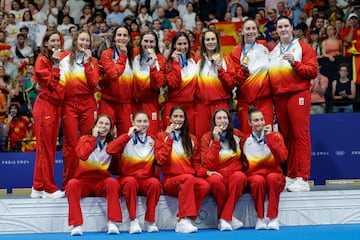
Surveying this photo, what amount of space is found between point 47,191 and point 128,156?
1.10m

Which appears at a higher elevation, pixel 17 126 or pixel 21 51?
pixel 21 51

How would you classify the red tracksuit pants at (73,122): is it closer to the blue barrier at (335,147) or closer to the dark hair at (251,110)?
the dark hair at (251,110)

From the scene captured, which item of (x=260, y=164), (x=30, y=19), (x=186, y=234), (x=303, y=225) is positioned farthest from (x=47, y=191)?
(x=30, y=19)

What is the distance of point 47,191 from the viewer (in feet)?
26.2

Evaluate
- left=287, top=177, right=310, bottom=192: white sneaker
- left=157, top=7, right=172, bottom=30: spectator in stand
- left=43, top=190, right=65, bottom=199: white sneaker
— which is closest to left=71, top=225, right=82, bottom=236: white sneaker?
left=43, top=190, right=65, bottom=199: white sneaker

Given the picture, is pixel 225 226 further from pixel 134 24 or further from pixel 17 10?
pixel 17 10

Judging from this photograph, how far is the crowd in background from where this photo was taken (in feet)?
38.6

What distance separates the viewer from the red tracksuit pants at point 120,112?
8.23m

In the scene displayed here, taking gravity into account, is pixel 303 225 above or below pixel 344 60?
below

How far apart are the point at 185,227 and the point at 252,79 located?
208 centimetres

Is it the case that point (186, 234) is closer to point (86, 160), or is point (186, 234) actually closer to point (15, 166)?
point (86, 160)

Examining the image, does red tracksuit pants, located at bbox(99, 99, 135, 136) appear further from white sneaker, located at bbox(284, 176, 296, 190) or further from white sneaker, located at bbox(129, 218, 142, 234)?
white sneaker, located at bbox(284, 176, 296, 190)

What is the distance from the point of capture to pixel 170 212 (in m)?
7.76

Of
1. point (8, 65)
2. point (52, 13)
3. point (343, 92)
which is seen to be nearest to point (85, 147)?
point (343, 92)
